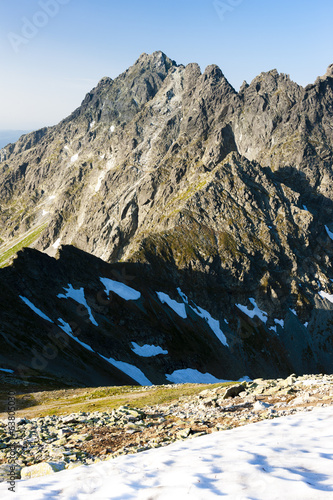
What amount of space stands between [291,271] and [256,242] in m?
18.1

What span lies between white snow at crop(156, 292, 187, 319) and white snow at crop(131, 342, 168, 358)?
18057 millimetres

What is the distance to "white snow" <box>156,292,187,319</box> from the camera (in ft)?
356

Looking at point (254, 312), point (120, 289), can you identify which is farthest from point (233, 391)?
point (254, 312)

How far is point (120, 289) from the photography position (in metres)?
99.1

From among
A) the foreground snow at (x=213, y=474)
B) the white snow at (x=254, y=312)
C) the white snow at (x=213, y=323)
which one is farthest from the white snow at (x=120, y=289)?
the foreground snow at (x=213, y=474)

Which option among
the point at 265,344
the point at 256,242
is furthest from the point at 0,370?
the point at 256,242

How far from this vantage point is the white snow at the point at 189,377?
8711 centimetres

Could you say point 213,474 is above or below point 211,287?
below

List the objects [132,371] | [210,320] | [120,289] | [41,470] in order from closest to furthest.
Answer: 1. [41,470]
2. [132,371]
3. [120,289]
4. [210,320]

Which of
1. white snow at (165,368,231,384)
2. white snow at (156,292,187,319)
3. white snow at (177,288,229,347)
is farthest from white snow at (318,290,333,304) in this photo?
white snow at (165,368,231,384)

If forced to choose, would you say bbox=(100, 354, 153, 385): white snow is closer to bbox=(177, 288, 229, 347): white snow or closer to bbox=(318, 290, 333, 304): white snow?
bbox=(177, 288, 229, 347): white snow

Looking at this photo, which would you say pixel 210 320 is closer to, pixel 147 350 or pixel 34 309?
pixel 147 350

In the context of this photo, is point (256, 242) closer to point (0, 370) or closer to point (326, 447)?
point (0, 370)

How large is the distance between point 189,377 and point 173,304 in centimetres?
2468
